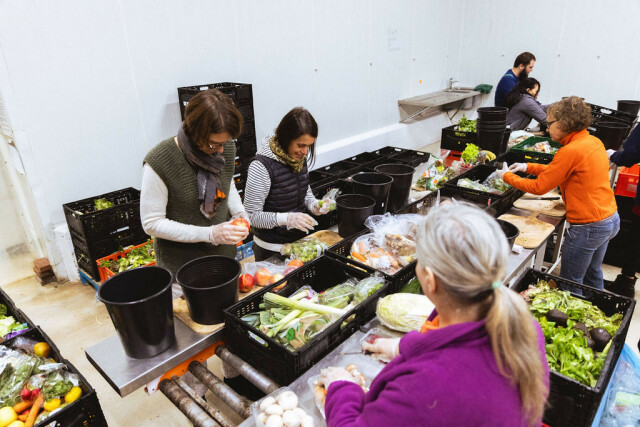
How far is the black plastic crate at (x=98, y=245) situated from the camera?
3.76 metres

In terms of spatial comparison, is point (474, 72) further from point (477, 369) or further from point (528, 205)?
point (477, 369)

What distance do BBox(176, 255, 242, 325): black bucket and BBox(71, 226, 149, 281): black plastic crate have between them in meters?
2.41

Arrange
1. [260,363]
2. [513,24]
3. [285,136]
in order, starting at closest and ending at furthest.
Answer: [260,363] → [285,136] → [513,24]

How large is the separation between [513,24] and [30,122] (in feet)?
26.6

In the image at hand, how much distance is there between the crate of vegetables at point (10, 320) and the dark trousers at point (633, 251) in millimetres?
4344

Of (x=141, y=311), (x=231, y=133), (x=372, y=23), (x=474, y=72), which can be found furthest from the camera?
(x=474, y=72)

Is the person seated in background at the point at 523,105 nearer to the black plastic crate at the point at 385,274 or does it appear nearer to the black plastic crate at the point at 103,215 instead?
the black plastic crate at the point at 385,274

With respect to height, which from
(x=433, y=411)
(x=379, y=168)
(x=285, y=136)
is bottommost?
(x=379, y=168)

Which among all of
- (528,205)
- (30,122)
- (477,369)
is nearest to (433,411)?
(477,369)

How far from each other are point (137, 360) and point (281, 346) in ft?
1.86

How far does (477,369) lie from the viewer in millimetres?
903

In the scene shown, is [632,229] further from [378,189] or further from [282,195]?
[282,195]

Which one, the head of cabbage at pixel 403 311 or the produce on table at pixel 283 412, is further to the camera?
the head of cabbage at pixel 403 311

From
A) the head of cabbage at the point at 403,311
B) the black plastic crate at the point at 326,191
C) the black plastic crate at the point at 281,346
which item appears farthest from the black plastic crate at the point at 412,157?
the head of cabbage at the point at 403,311
